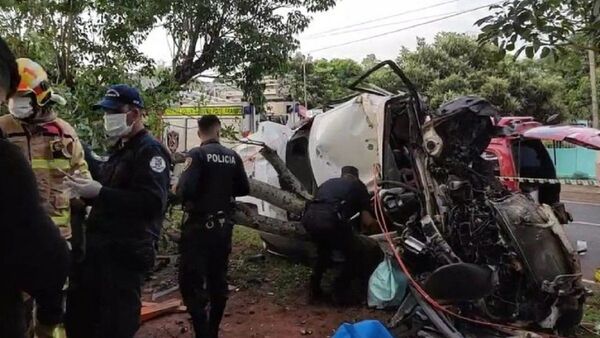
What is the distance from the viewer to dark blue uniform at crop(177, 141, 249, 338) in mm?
4277

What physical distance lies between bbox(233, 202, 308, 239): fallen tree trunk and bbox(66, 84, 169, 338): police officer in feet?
9.33

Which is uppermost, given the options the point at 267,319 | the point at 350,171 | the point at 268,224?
the point at 350,171

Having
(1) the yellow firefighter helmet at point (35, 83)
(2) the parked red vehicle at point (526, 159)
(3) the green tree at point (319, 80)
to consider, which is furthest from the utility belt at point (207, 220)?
(3) the green tree at point (319, 80)

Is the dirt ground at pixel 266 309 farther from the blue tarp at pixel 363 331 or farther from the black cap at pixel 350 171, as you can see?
the blue tarp at pixel 363 331

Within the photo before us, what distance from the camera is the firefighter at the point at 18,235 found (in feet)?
4.84

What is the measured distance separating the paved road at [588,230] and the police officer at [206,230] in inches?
181

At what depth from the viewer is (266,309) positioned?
5426mm

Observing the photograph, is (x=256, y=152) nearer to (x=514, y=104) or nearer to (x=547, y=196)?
(x=547, y=196)

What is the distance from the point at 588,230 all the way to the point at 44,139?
9.73 meters

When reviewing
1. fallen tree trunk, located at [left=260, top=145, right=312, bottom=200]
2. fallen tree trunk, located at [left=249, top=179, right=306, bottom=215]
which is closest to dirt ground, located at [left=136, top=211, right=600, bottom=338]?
fallen tree trunk, located at [left=249, top=179, right=306, bottom=215]

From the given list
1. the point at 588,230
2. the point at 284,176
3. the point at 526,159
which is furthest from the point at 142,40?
the point at 588,230

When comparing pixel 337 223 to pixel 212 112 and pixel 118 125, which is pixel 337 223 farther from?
pixel 212 112

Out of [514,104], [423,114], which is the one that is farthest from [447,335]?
[514,104]

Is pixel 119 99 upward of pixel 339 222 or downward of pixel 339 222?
upward
